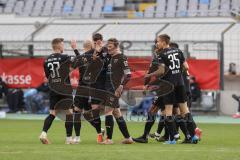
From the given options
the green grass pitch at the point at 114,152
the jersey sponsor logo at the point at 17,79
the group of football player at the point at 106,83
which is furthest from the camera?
the jersey sponsor logo at the point at 17,79

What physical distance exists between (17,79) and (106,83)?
16.1 metres

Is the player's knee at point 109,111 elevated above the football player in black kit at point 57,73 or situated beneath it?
situated beneath

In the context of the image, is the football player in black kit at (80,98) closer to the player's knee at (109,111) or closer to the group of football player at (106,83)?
the group of football player at (106,83)

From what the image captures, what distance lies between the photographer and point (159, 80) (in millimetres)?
15648

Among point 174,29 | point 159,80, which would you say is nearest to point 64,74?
point 159,80

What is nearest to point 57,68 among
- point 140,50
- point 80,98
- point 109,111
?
point 80,98

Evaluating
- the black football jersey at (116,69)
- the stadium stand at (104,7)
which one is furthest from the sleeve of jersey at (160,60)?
the stadium stand at (104,7)

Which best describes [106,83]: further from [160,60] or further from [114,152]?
[114,152]

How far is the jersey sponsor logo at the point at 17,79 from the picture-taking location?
30875 millimetres

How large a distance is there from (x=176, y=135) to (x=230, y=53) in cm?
1390

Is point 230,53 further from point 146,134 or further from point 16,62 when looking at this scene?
point 146,134

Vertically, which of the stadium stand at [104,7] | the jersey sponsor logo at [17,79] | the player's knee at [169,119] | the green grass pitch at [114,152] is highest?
the stadium stand at [104,7]

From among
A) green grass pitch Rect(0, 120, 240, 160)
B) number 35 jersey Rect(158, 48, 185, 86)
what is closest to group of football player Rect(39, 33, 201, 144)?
number 35 jersey Rect(158, 48, 185, 86)

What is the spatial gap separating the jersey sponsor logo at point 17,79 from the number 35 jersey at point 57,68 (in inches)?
616
